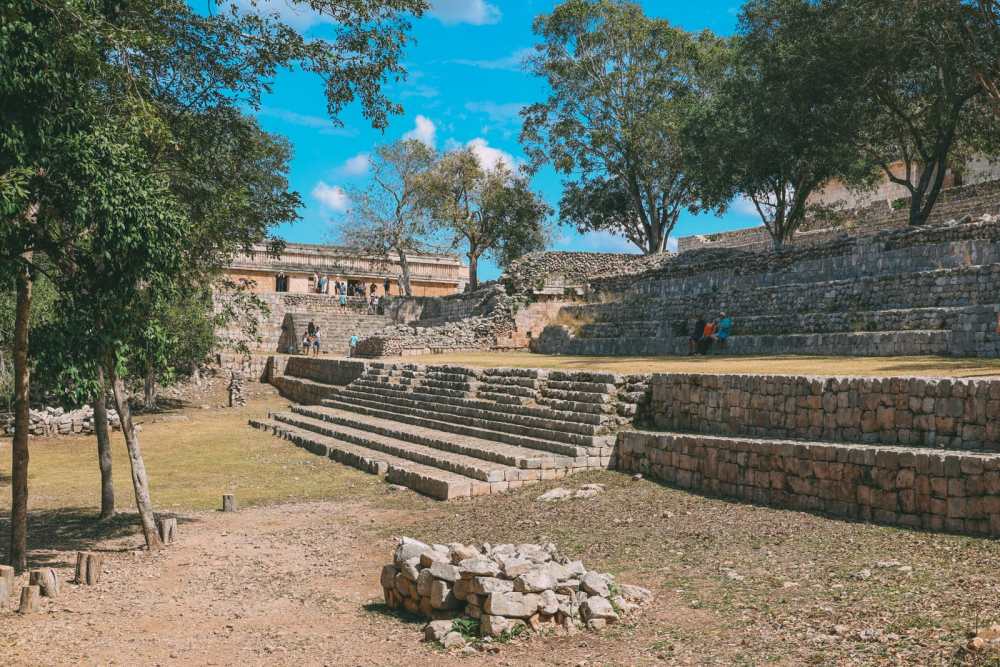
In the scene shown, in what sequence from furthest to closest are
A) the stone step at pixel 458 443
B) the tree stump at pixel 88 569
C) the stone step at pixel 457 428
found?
the stone step at pixel 457 428, the stone step at pixel 458 443, the tree stump at pixel 88 569

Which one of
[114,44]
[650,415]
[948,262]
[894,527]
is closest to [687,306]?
[948,262]

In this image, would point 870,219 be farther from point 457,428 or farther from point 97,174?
point 97,174

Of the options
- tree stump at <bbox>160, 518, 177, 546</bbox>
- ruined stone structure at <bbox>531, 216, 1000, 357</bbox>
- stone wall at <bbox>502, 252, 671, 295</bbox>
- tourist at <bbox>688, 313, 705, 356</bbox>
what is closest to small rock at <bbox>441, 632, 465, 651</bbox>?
tree stump at <bbox>160, 518, 177, 546</bbox>

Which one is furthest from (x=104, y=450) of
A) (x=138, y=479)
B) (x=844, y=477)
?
(x=844, y=477)

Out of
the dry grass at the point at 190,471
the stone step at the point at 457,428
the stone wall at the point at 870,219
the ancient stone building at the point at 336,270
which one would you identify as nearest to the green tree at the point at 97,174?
the dry grass at the point at 190,471

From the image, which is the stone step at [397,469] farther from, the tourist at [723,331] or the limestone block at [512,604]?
the tourist at [723,331]

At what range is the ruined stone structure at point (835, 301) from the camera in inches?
614

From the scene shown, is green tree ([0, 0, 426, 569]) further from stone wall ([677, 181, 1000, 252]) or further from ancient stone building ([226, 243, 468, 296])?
ancient stone building ([226, 243, 468, 296])

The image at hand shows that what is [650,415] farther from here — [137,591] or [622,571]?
[137,591]

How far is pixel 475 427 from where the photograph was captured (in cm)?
1631

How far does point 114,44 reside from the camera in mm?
8953

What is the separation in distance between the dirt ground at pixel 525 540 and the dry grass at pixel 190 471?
38 cm

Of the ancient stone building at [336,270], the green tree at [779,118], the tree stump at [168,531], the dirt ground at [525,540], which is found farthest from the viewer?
the ancient stone building at [336,270]

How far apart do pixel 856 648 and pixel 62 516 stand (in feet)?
35.2
